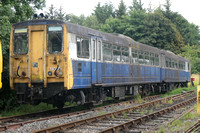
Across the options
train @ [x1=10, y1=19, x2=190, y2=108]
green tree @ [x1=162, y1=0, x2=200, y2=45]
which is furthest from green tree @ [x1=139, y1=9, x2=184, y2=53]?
train @ [x1=10, y1=19, x2=190, y2=108]

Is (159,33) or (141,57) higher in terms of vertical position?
(159,33)

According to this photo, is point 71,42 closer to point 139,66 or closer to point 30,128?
point 30,128

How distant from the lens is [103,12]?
244 feet

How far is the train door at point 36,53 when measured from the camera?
10352 mm

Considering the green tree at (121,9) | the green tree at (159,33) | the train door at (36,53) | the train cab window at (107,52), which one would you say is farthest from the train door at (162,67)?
the green tree at (121,9)

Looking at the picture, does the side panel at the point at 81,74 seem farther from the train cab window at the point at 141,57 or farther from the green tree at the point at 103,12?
the green tree at the point at 103,12

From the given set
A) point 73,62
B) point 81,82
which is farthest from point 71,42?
point 81,82

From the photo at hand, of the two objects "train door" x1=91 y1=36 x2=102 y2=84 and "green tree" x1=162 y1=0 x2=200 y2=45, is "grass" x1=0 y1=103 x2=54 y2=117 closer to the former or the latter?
"train door" x1=91 y1=36 x2=102 y2=84

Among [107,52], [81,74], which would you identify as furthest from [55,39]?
[107,52]

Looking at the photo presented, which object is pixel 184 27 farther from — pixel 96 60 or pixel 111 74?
pixel 96 60

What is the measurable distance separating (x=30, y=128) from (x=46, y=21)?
14.4 ft

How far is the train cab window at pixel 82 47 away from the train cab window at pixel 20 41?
2017mm

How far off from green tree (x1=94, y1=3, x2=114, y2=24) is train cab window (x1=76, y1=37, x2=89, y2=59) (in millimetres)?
62745

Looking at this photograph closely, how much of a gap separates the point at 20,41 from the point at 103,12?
65.2m
